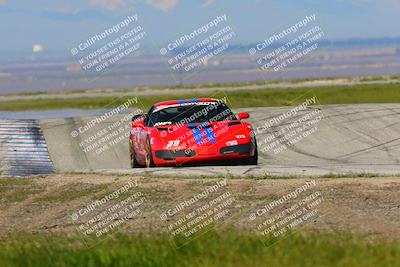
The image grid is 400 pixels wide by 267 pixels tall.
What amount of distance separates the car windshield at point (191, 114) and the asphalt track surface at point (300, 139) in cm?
144

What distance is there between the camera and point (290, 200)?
1315 cm

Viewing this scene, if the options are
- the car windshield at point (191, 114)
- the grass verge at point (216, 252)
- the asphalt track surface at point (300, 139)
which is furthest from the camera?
the asphalt track surface at point (300, 139)

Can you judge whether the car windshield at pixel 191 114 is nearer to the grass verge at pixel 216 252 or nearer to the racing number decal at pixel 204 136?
the racing number decal at pixel 204 136

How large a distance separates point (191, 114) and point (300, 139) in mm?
6623

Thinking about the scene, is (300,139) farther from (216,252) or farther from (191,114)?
(216,252)

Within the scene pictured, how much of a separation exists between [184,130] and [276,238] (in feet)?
30.2

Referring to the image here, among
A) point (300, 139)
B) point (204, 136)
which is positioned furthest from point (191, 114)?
point (300, 139)

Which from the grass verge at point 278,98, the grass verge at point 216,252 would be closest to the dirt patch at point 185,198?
the grass verge at point 216,252

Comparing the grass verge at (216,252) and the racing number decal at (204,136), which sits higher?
the racing number decal at (204,136)

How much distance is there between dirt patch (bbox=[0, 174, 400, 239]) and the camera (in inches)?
464

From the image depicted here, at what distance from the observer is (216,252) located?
340 inches

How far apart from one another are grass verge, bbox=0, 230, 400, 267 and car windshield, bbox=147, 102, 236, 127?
9.25 m

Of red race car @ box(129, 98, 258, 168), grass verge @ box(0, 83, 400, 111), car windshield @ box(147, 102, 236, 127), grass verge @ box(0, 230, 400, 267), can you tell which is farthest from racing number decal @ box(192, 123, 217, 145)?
grass verge @ box(0, 83, 400, 111)

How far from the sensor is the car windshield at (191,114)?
19.2m
